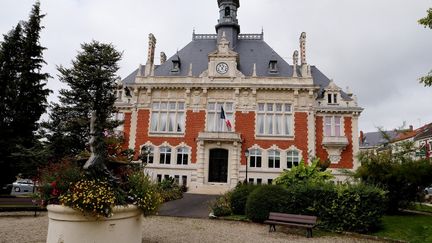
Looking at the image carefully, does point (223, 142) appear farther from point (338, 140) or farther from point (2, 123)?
point (2, 123)

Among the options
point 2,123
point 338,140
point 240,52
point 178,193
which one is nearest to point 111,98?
point 2,123

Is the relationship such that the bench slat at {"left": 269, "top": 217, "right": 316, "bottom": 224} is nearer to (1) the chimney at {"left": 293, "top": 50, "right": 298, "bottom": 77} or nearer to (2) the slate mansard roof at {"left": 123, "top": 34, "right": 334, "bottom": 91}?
(1) the chimney at {"left": 293, "top": 50, "right": 298, "bottom": 77}

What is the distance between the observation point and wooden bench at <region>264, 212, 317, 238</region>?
405 inches

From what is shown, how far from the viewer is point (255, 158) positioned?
26453mm

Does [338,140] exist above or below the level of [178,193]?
above

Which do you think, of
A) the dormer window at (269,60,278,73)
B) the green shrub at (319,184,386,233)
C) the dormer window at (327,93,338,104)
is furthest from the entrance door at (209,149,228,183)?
the green shrub at (319,184,386,233)

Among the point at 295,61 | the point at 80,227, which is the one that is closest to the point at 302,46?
the point at 295,61

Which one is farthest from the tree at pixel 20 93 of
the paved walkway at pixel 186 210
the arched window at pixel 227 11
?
the arched window at pixel 227 11

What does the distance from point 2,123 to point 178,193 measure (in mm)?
12184

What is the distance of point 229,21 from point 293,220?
25.4 metres

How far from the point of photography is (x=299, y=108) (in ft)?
88.3

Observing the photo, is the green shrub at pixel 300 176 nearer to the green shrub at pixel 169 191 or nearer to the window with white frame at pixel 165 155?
the green shrub at pixel 169 191

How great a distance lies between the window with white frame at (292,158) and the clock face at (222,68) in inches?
361

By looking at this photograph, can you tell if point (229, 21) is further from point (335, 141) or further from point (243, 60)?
point (335, 141)
